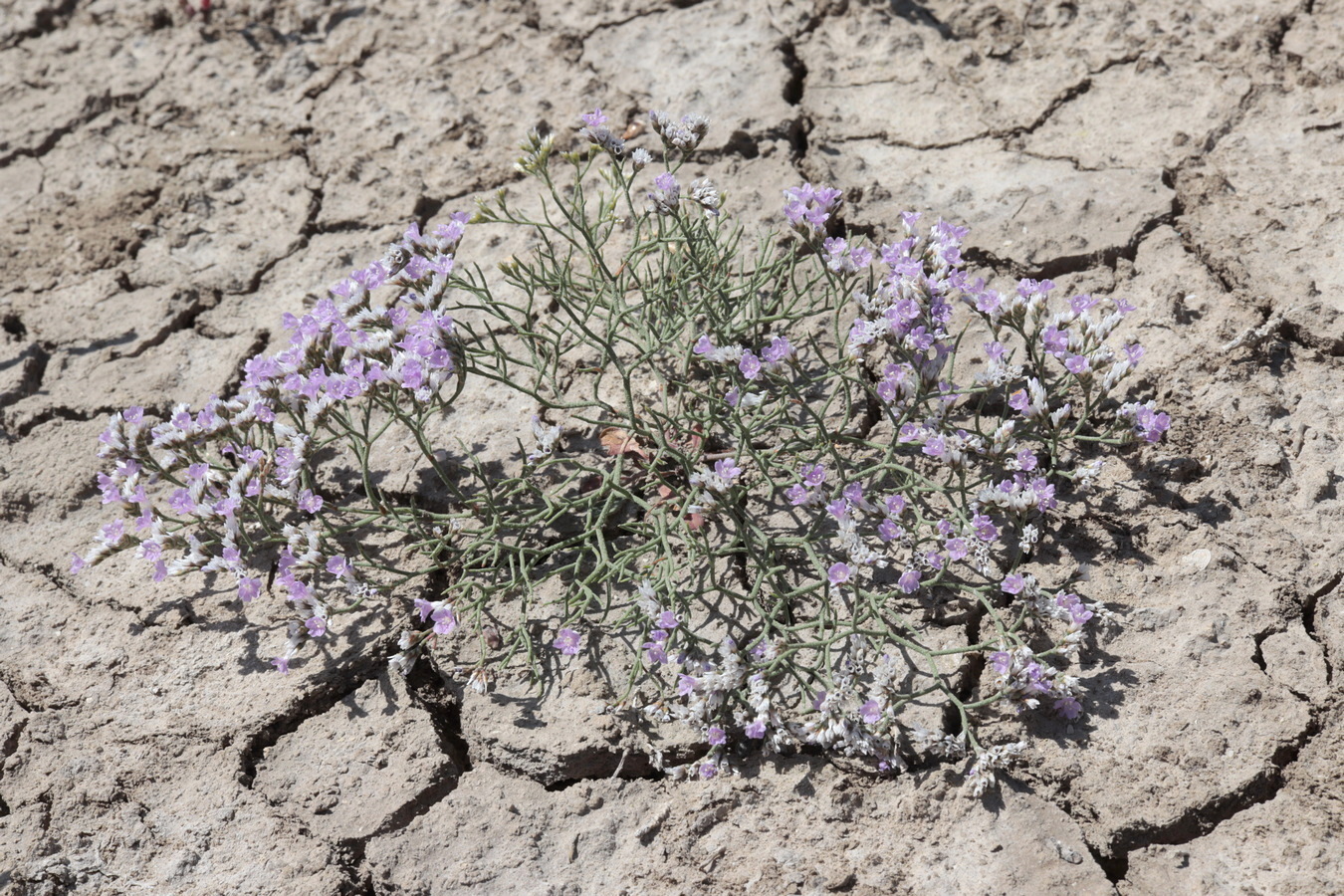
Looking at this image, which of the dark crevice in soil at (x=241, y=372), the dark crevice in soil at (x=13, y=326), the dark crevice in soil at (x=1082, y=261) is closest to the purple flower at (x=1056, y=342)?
the dark crevice in soil at (x=1082, y=261)

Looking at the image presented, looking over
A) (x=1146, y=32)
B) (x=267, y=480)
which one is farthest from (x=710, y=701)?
(x=1146, y=32)

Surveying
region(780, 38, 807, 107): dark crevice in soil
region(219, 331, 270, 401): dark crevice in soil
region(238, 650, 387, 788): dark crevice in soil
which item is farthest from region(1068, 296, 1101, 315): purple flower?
region(219, 331, 270, 401): dark crevice in soil

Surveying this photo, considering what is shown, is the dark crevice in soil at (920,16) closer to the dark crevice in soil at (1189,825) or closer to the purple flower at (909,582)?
the purple flower at (909,582)

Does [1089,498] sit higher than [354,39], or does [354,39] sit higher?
[354,39]

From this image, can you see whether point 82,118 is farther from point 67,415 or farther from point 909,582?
point 909,582

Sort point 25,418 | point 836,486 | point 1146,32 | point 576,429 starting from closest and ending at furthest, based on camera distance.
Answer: point 836,486
point 576,429
point 25,418
point 1146,32

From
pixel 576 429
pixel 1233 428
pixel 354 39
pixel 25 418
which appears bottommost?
pixel 25 418

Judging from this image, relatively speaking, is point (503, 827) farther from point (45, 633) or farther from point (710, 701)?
point (45, 633)
